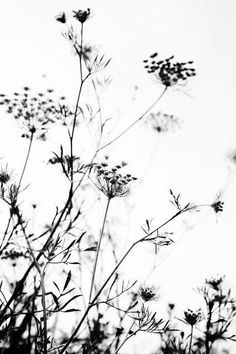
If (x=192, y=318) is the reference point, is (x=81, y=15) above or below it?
above

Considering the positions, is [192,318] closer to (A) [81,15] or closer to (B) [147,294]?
(B) [147,294]

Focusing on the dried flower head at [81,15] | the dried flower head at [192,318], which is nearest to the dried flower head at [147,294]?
the dried flower head at [192,318]

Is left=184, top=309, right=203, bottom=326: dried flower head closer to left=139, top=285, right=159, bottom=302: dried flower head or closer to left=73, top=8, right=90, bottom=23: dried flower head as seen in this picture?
left=139, top=285, right=159, bottom=302: dried flower head

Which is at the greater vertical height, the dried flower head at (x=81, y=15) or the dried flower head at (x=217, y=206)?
the dried flower head at (x=81, y=15)

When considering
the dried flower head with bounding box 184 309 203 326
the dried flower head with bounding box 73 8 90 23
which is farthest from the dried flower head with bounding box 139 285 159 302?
the dried flower head with bounding box 73 8 90 23

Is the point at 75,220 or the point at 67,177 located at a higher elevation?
the point at 67,177

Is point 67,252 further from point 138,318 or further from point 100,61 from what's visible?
point 100,61

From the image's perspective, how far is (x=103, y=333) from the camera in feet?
21.3

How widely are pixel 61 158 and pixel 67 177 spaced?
0.68ft

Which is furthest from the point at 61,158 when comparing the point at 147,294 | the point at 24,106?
the point at 147,294

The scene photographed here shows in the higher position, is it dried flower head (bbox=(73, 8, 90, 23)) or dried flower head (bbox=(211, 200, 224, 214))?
dried flower head (bbox=(73, 8, 90, 23))

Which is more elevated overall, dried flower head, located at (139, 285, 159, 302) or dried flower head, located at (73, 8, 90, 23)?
dried flower head, located at (73, 8, 90, 23)

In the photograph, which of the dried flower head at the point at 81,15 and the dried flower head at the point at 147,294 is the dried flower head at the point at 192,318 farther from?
the dried flower head at the point at 81,15

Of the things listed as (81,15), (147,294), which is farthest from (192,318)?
(81,15)
